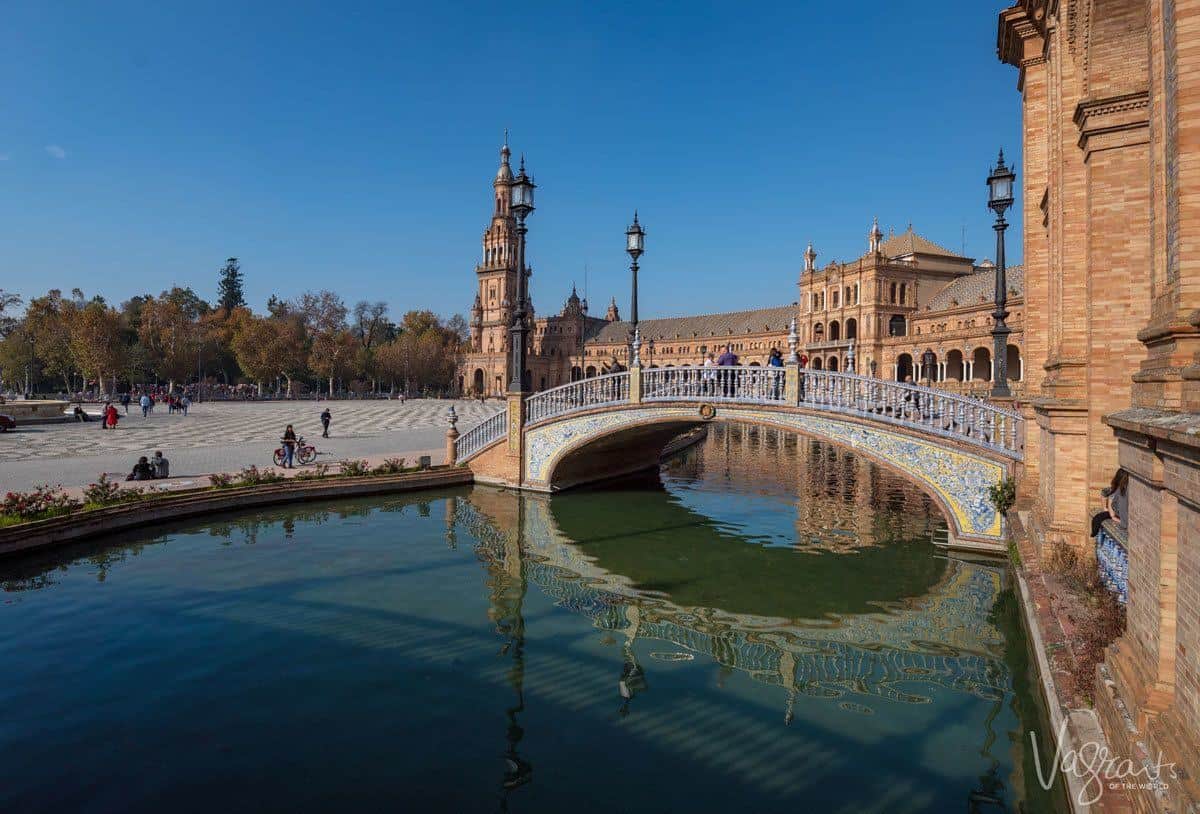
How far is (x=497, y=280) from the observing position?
111 m

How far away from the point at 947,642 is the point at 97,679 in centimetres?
978

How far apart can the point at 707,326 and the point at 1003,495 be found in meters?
92.3

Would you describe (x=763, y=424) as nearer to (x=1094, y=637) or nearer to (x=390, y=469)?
(x=1094, y=637)

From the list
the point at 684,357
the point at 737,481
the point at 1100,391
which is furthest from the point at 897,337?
the point at 1100,391

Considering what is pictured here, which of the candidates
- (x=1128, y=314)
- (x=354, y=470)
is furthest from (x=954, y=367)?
(x=1128, y=314)

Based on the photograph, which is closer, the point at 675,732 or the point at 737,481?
the point at 675,732

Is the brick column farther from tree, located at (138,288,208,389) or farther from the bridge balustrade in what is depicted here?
tree, located at (138,288,208,389)

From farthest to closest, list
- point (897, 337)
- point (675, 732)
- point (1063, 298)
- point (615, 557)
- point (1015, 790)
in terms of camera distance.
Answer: point (897, 337) < point (615, 557) < point (1063, 298) < point (675, 732) < point (1015, 790)

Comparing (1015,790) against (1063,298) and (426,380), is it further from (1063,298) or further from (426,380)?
(426,380)

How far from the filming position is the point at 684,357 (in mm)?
101812

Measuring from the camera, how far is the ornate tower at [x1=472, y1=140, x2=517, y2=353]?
108375mm

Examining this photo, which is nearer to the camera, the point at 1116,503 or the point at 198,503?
the point at 1116,503

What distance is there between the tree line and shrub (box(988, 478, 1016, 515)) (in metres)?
67.2

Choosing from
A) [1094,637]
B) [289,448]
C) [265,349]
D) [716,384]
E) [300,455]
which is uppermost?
[265,349]
